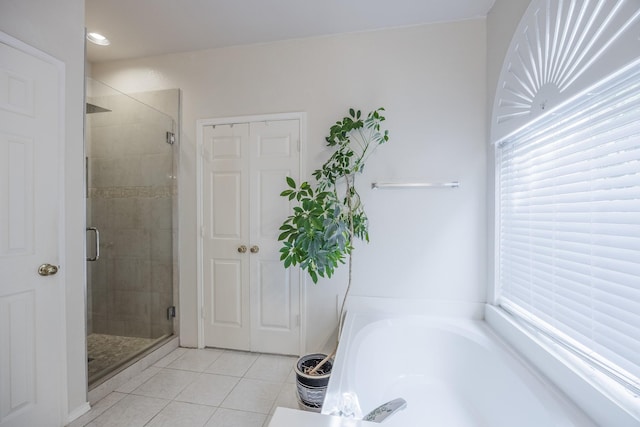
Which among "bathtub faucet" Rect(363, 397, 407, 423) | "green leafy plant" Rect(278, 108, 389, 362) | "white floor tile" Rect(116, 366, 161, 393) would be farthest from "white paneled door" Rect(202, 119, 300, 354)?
"bathtub faucet" Rect(363, 397, 407, 423)

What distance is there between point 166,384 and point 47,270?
1.04 metres

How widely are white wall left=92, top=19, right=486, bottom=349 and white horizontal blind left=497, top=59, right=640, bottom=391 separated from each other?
17.0 inches

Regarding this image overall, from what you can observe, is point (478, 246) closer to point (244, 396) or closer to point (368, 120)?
point (368, 120)

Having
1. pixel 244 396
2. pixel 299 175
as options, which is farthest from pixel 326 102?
pixel 244 396

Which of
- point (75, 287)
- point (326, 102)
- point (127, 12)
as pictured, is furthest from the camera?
point (326, 102)

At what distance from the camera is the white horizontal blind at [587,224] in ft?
2.89

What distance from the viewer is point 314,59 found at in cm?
216

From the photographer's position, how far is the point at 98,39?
2160 mm

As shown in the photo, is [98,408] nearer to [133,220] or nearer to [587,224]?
[133,220]

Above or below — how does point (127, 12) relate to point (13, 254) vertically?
above

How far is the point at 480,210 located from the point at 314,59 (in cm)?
170

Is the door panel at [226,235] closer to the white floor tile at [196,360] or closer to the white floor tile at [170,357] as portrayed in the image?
the white floor tile at [196,360]

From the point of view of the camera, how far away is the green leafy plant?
1.62m

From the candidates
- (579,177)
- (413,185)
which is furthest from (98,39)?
(579,177)
